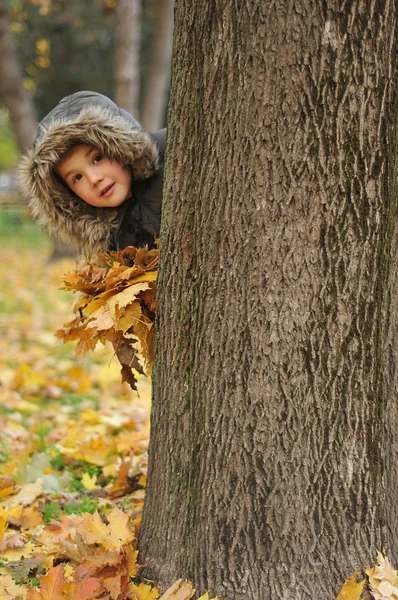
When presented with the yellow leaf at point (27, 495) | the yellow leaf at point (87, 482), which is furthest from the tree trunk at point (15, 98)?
the yellow leaf at point (27, 495)

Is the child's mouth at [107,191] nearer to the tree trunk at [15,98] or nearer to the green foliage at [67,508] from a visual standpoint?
the green foliage at [67,508]

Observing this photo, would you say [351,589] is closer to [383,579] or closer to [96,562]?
[383,579]

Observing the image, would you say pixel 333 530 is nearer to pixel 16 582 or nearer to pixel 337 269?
pixel 337 269

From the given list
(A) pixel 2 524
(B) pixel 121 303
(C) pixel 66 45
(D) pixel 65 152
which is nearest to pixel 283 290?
(B) pixel 121 303

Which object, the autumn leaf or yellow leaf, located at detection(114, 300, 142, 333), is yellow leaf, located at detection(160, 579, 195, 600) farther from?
yellow leaf, located at detection(114, 300, 142, 333)

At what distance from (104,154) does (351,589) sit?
70.2 inches

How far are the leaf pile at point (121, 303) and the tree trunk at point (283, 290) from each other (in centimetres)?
29

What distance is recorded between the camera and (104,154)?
270 cm

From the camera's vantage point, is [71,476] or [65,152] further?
Answer: [71,476]

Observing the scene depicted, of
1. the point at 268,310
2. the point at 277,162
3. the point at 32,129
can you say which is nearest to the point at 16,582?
the point at 268,310

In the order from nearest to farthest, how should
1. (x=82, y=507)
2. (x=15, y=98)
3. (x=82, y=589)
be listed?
(x=82, y=589), (x=82, y=507), (x=15, y=98)

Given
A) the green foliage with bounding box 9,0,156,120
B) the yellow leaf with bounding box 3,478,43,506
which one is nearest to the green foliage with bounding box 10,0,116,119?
the green foliage with bounding box 9,0,156,120

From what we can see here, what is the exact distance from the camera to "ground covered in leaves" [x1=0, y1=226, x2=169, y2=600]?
223 centimetres

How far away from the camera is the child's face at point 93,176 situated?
8.88 feet
